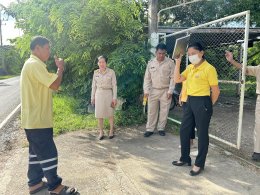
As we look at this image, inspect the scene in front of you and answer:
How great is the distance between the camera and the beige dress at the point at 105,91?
6.19 meters

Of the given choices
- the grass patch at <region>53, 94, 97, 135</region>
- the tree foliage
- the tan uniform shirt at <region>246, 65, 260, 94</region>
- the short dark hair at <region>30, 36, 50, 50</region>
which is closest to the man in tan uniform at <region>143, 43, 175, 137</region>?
the tree foliage

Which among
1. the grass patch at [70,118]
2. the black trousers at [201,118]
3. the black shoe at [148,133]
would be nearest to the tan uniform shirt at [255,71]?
the black trousers at [201,118]

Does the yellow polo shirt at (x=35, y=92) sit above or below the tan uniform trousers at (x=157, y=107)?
above

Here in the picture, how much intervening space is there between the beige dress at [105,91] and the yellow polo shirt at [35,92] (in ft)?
8.31

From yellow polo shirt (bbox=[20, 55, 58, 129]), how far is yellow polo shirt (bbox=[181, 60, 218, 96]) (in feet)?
6.57

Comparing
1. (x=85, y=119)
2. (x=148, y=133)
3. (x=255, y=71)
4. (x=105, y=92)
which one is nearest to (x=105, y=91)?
(x=105, y=92)

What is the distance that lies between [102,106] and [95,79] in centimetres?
60

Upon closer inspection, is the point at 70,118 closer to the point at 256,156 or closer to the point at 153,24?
the point at 153,24

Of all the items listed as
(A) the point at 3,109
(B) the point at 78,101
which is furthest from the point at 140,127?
(A) the point at 3,109

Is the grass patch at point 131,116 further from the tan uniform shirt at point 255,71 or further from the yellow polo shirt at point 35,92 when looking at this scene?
the yellow polo shirt at point 35,92

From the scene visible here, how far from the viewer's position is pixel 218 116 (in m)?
9.12

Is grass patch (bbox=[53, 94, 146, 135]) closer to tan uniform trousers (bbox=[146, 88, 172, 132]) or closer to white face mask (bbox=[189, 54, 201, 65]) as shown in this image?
tan uniform trousers (bbox=[146, 88, 172, 132])

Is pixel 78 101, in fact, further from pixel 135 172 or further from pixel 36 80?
pixel 36 80

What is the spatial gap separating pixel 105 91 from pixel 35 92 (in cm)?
272
